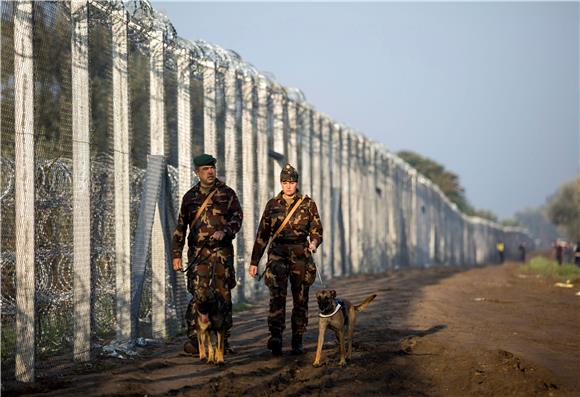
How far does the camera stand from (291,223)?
950 centimetres

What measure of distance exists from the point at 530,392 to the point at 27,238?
395 centimetres

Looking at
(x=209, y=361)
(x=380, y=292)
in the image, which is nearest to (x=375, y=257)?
(x=380, y=292)

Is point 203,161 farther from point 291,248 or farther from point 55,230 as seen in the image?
point 55,230

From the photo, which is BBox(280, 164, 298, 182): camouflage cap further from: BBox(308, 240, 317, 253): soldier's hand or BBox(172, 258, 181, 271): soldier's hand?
BBox(172, 258, 181, 271): soldier's hand

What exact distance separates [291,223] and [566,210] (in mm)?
67368

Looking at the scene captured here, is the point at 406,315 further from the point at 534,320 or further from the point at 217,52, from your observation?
the point at 217,52

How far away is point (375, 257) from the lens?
3108cm

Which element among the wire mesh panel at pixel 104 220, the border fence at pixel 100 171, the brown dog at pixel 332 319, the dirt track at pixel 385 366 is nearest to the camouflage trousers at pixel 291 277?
the dirt track at pixel 385 366

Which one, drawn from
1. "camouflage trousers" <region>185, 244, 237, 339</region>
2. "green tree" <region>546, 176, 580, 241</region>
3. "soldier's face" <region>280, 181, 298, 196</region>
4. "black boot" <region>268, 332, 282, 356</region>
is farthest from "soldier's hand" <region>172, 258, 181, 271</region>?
"green tree" <region>546, 176, 580, 241</region>

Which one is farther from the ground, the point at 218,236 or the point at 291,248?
the point at 218,236

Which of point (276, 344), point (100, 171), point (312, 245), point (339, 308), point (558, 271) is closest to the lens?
point (339, 308)

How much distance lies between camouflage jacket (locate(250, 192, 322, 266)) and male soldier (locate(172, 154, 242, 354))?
363 millimetres

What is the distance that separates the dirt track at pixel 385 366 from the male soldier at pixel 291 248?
44 centimetres

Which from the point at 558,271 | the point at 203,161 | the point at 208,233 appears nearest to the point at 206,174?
the point at 203,161
